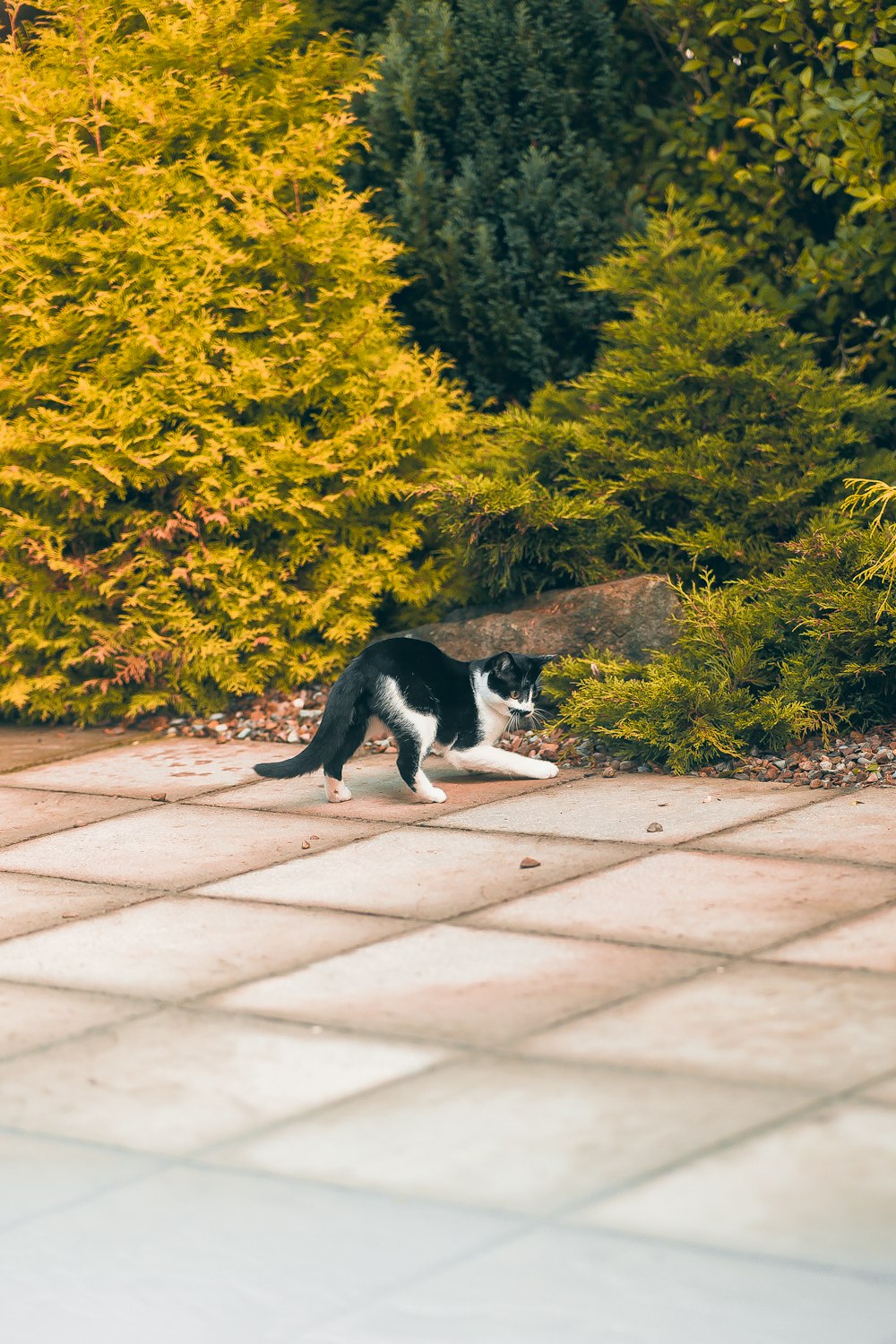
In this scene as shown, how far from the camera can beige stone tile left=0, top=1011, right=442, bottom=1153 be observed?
3.67 metres

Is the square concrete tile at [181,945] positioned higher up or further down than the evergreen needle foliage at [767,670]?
further down

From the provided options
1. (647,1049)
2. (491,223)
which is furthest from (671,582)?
(647,1049)

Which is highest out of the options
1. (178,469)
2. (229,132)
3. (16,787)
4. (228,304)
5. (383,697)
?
(229,132)

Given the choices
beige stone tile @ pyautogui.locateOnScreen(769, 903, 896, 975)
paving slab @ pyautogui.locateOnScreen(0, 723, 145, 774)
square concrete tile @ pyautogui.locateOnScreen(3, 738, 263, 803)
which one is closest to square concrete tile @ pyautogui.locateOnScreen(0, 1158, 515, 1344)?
beige stone tile @ pyautogui.locateOnScreen(769, 903, 896, 975)

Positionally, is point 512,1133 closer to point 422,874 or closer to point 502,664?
point 422,874

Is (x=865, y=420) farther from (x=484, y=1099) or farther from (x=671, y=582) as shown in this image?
(x=484, y=1099)

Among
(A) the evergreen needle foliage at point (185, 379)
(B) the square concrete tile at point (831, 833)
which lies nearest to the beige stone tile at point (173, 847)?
(B) the square concrete tile at point (831, 833)

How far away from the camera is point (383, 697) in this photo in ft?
22.0

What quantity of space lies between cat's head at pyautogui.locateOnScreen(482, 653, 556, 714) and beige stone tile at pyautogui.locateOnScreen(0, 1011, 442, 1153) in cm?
286

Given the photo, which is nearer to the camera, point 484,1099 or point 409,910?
point 484,1099

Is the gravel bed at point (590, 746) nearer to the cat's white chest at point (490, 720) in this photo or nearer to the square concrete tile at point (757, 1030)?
the cat's white chest at point (490, 720)

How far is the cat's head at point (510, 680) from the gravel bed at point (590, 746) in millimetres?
507

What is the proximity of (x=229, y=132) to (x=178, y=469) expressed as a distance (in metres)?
1.85

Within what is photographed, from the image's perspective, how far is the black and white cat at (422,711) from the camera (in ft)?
21.9
